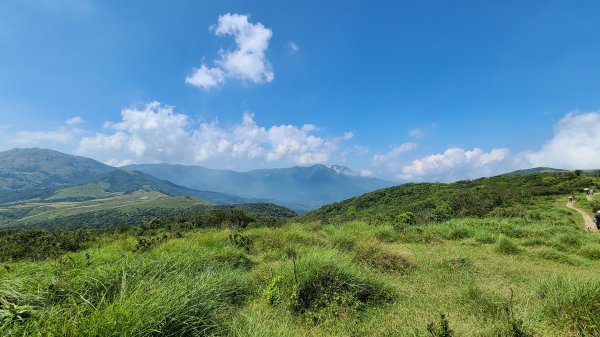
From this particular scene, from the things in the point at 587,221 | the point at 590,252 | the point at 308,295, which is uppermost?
the point at 587,221

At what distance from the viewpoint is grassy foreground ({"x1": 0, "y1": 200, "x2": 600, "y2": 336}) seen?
420 cm

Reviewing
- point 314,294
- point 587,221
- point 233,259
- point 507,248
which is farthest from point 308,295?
point 587,221

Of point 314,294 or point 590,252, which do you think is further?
point 590,252

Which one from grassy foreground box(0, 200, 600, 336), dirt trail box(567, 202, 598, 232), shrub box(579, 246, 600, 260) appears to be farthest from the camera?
dirt trail box(567, 202, 598, 232)

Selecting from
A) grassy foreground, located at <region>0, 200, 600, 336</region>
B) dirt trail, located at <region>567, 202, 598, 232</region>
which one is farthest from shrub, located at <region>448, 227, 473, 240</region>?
dirt trail, located at <region>567, 202, 598, 232</region>

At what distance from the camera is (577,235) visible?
1330 cm

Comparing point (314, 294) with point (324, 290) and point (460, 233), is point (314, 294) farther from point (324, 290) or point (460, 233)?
point (460, 233)

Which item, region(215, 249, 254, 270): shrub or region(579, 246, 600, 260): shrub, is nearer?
region(215, 249, 254, 270): shrub

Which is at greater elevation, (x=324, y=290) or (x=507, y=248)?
(x=507, y=248)

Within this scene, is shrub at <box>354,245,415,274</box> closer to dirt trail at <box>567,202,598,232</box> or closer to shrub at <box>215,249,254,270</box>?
shrub at <box>215,249,254,270</box>

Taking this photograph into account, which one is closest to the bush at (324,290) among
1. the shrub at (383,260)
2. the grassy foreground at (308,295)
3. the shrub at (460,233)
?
the grassy foreground at (308,295)

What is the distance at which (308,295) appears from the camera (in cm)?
679

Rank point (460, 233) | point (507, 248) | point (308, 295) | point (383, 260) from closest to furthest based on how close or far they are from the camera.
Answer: point (308, 295), point (383, 260), point (507, 248), point (460, 233)

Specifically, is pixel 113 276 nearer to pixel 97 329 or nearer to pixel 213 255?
pixel 97 329
